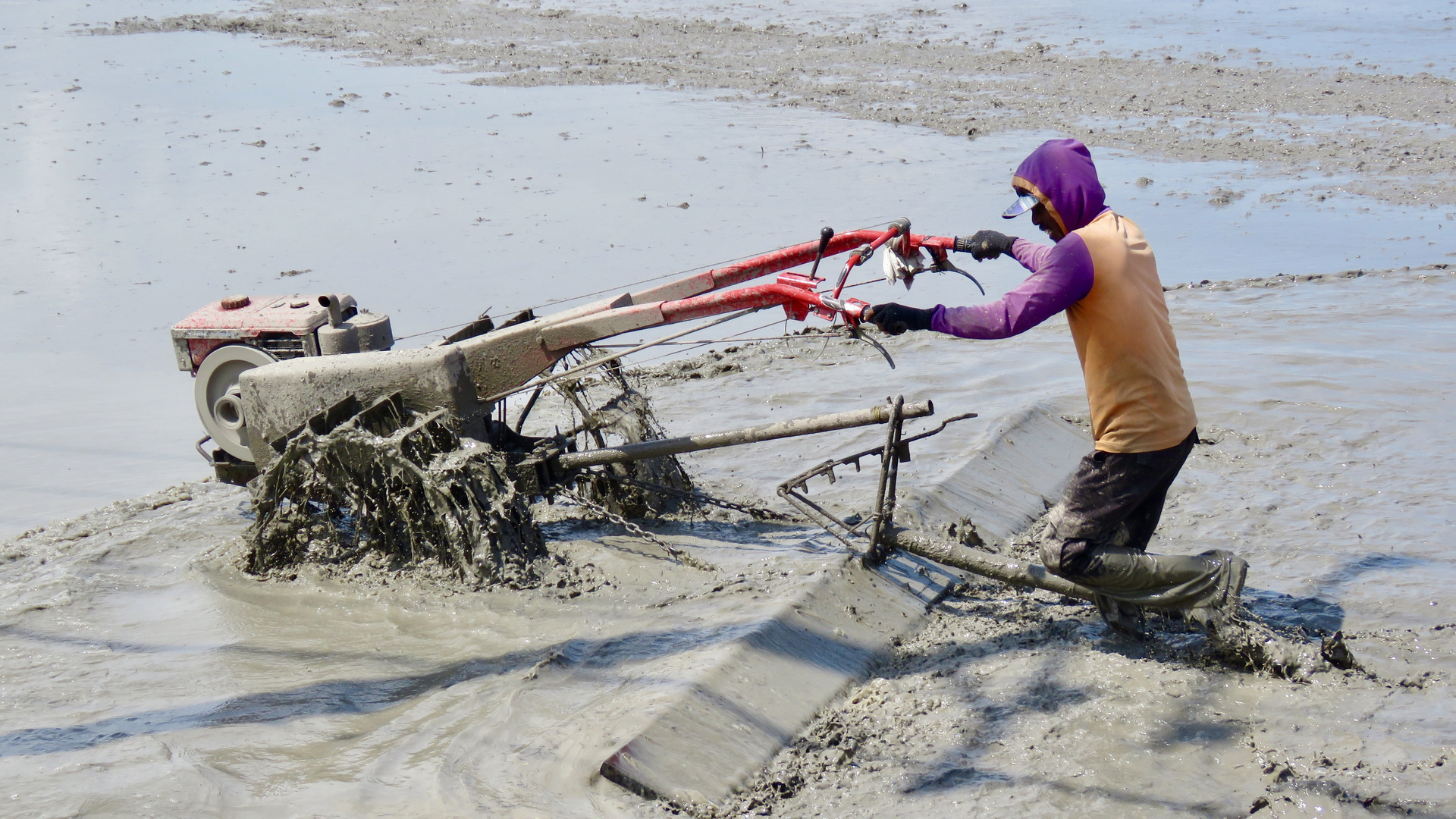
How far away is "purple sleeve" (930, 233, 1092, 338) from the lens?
370 cm

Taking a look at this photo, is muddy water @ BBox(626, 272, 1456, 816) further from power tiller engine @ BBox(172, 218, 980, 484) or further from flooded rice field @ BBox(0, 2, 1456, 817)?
power tiller engine @ BBox(172, 218, 980, 484)

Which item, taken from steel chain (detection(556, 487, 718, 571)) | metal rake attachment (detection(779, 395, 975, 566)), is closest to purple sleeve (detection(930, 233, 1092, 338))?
metal rake attachment (detection(779, 395, 975, 566))

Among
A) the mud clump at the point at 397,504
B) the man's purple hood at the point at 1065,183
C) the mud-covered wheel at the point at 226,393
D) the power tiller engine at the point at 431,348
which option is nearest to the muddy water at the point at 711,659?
the mud clump at the point at 397,504

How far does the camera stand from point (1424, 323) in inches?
317

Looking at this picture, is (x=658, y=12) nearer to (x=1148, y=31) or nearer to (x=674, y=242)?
(x=1148, y=31)

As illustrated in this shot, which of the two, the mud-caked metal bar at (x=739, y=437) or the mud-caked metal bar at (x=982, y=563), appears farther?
the mud-caked metal bar at (x=739, y=437)

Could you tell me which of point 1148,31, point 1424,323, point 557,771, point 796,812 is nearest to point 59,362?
point 557,771

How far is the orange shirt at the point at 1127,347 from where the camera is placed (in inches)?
149

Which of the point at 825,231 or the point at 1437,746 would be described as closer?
the point at 1437,746

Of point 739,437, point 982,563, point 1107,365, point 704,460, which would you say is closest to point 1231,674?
point 982,563

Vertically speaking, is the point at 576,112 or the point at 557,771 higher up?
the point at 576,112

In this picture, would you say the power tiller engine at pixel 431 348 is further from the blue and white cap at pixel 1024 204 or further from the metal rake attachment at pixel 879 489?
the metal rake attachment at pixel 879 489

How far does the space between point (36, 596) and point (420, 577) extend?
1.78 metres

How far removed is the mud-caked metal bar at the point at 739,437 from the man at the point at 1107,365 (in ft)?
2.27
